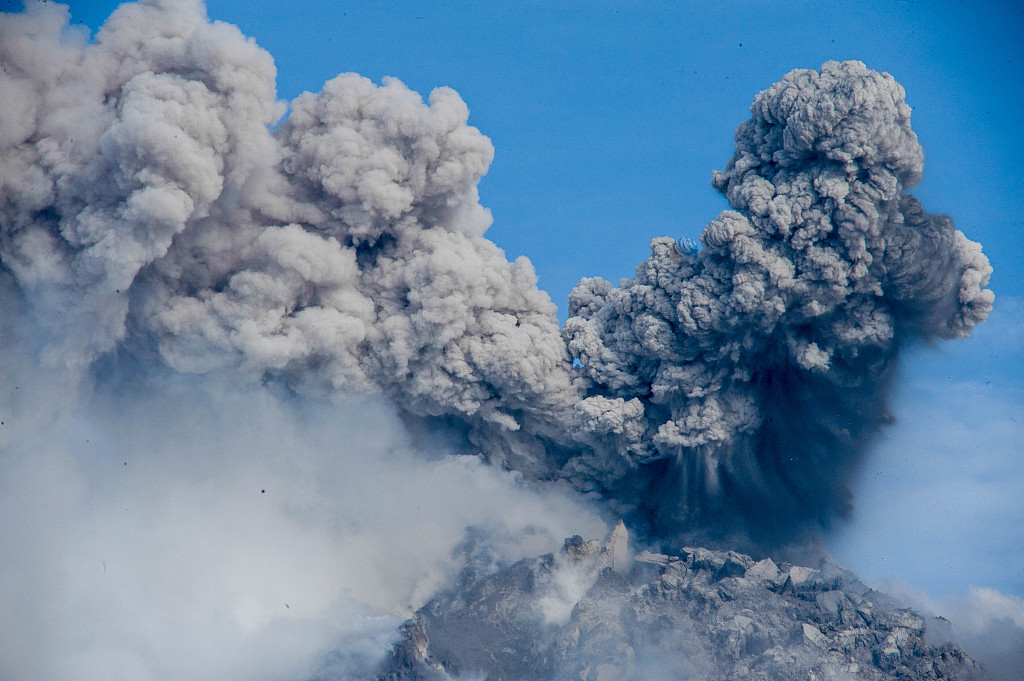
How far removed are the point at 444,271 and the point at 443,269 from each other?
0.07m

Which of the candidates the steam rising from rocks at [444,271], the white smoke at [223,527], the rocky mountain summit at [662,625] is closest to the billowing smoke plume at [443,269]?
the steam rising from rocks at [444,271]

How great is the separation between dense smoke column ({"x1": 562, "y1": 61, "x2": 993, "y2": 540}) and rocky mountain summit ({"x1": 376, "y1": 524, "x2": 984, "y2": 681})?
198cm

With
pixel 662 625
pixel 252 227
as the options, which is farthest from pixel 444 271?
pixel 662 625

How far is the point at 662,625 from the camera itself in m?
22.0

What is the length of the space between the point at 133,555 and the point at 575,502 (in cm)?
1241

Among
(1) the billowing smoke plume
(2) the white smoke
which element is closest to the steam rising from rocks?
(1) the billowing smoke plume

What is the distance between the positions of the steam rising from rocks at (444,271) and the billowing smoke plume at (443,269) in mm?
60

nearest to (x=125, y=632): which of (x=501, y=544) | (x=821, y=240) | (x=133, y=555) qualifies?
(x=133, y=555)

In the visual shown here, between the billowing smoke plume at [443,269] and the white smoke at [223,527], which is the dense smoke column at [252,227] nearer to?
the billowing smoke plume at [443,269]

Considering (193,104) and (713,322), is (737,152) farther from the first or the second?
(193,104)

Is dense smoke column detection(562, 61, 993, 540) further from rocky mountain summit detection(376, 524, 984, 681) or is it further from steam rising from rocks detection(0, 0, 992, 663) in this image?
rocky mountain summit detection(376, 524, 984, 681)

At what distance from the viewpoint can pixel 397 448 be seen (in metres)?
24.3

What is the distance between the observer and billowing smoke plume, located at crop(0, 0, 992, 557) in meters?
18.8

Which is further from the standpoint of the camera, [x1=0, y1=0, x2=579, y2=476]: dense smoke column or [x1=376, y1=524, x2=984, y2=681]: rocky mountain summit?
[x1=376, y1=524, x2=984, y2=681]: rocky mountain summit
